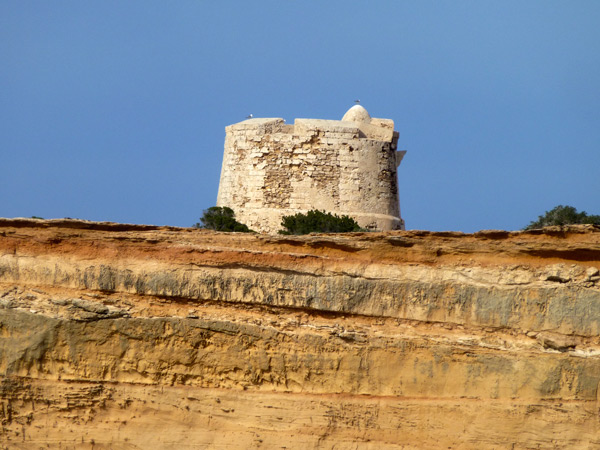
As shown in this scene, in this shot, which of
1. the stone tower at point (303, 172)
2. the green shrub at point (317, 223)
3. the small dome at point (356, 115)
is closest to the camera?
the green shrub at point (317, 223)

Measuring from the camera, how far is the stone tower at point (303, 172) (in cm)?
3628

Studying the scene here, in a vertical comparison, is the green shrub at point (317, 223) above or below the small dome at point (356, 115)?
below

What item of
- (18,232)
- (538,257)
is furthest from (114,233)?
(538,257)

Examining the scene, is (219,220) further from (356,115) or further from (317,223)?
(356,115)

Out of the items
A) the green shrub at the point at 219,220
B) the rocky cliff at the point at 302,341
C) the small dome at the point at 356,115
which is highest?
the small dome at the point at 356,115

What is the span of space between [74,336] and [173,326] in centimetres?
99

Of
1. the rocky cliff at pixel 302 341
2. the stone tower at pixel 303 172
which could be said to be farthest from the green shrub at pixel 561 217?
the rocky cliff at pixel 302 341

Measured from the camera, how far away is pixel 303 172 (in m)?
36.4

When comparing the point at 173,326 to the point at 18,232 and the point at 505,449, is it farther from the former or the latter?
the point at 505,449

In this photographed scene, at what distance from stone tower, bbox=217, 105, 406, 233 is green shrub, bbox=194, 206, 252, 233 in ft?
2.07

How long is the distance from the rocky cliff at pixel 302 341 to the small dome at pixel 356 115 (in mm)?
28102

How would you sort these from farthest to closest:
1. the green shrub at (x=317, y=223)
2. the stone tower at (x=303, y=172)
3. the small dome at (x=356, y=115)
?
the small dome at (x=356, y=115) → the stone tower at (x=303, y=172) → the green shrub at (x=317, y=223)

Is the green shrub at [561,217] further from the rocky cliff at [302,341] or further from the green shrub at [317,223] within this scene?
the rocky cliff at [302,341]

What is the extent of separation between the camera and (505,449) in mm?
10000
